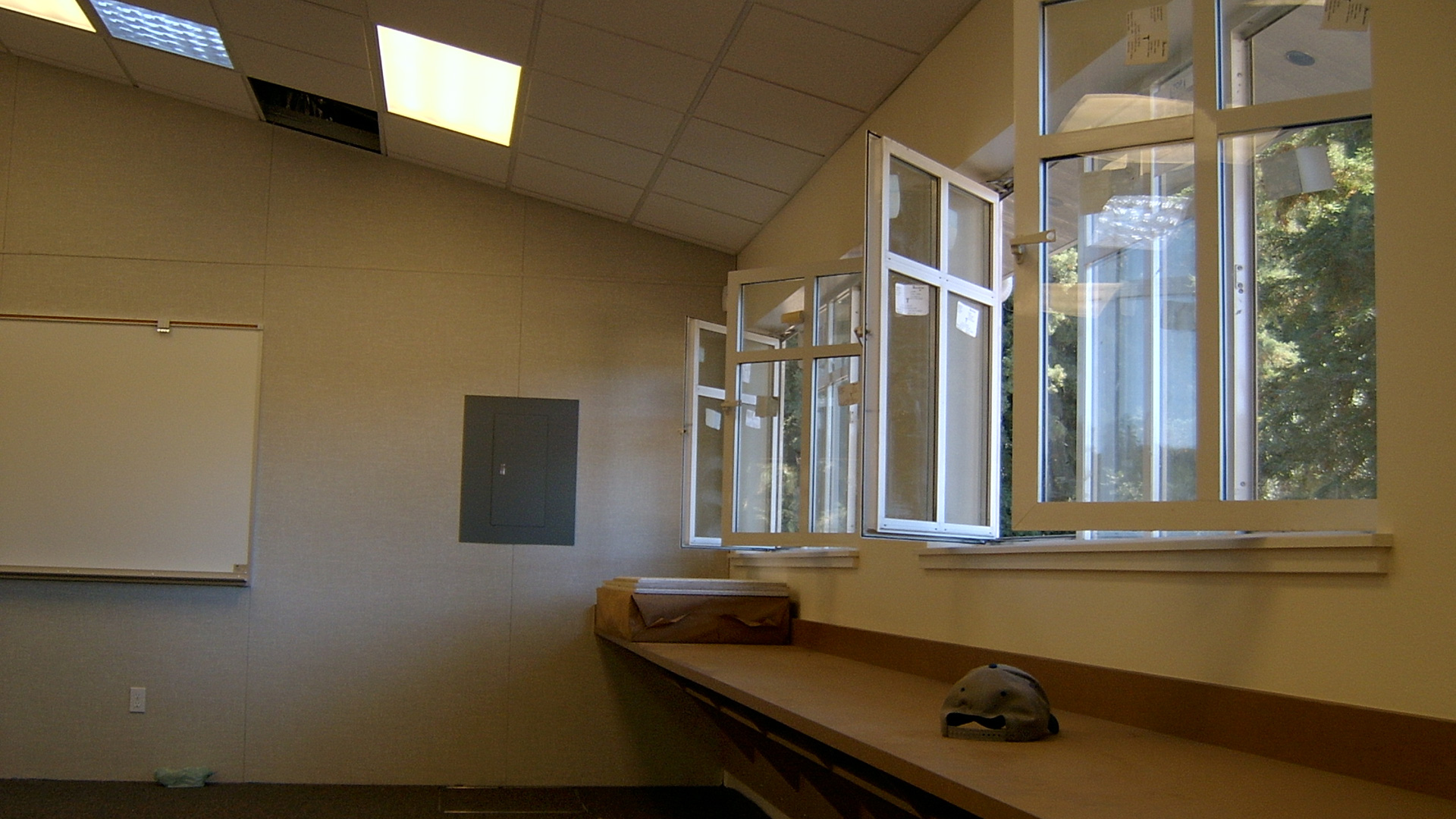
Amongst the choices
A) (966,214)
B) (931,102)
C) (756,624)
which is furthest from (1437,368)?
(756,624)

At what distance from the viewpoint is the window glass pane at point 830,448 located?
4434 millimetres

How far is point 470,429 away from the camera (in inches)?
244

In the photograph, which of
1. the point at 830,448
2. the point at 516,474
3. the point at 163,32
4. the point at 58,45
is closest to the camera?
the point at 830,448

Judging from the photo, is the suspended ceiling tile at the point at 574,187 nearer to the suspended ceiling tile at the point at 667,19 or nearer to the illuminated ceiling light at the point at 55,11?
the suspended ceiling tile at the point at 667,19

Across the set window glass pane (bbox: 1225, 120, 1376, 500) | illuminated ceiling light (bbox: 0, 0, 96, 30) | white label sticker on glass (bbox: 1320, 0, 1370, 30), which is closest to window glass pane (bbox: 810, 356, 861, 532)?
window glass pane (bbox: 1225, 120, 1376, 500)

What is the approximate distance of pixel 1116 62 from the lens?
2.32m

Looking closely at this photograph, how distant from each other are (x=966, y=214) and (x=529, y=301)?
327 cm

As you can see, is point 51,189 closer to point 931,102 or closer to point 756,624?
point 756,624

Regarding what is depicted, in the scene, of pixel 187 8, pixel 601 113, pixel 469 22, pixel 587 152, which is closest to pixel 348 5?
pixel 469 22

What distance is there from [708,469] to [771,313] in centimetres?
95

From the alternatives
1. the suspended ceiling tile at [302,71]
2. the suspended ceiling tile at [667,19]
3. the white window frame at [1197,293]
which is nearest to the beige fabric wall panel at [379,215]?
the suspended ceiling tile at [302,71]

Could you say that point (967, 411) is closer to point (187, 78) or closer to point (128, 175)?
point (187, 78)

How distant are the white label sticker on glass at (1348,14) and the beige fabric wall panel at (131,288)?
531 cm

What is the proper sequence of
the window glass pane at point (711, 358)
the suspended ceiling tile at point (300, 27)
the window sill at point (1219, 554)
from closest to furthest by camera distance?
1. the window sill at point (1219, 554)
2. the suspended ceiling tile at point (300, 27)
3. the window glass pane at point (711, 358)
